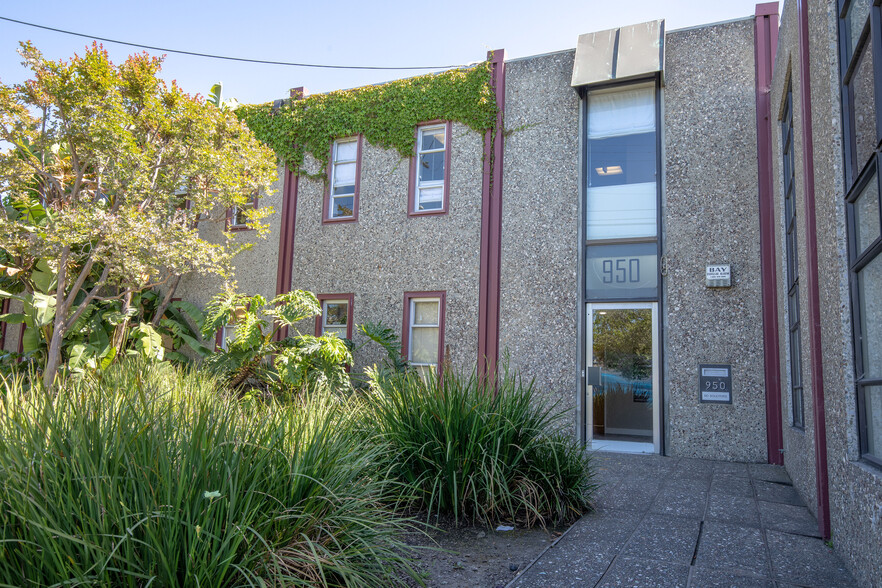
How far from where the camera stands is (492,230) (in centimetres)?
972

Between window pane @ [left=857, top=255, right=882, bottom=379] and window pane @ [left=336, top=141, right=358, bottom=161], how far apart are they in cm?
910

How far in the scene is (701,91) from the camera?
8.85 meters

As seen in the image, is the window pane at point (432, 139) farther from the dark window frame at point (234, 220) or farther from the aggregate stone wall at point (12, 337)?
the aggregate stone wall at point (12, 337)

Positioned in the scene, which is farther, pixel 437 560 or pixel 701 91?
pixel 701 91

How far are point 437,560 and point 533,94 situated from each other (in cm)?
810

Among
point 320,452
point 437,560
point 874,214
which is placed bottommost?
point 437,560

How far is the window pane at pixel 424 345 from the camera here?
10047mm

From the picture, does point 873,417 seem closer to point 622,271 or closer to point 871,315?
point 871,315

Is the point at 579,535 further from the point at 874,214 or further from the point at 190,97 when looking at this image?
the point at 190,97

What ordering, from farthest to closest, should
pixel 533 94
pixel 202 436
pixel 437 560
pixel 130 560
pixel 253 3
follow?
pixel 533 94 → pixel 253 3 → pixel 437 560 → pixel 202 436 → pixel 130 560

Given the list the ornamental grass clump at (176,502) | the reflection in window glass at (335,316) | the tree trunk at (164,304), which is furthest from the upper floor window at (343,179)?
the ornamental grass clump at (176,502)


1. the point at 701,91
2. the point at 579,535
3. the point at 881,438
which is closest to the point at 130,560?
the point at 579,535

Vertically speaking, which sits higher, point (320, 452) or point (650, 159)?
point (650, 159)

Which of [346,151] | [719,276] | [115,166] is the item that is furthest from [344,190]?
[719,276]
